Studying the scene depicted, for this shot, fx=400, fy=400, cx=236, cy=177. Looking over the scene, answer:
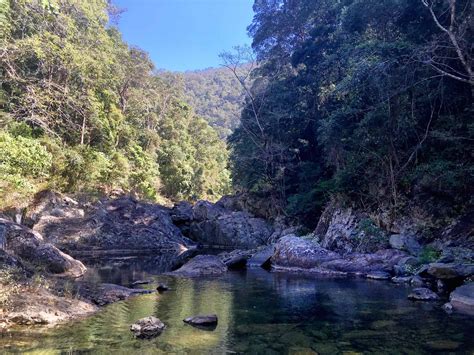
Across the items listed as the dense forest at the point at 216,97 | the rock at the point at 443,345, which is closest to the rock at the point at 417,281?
the rock at the point at 443,345

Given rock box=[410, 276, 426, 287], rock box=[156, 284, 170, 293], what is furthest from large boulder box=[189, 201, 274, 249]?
rock box=[156, 284, 170, 293]

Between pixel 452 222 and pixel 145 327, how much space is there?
43.8 feet

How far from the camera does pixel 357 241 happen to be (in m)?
18.3

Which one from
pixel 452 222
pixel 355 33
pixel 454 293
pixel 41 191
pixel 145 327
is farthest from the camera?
pixel 41 191

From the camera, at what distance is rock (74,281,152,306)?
10148mm

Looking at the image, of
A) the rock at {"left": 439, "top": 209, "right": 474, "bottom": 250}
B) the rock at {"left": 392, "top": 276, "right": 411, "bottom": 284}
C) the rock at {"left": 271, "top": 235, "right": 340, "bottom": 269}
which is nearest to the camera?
the rock at {"left": 392, "top": 276, "right": 411, "bottom": 284}

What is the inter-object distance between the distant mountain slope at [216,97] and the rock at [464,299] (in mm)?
75857

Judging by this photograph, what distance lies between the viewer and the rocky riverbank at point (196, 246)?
9375 mm

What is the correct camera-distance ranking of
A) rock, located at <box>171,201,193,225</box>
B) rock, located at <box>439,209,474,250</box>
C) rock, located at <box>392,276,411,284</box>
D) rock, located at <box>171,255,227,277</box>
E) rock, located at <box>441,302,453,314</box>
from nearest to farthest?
rock, located at <box>441,302,453,314</box>
rock, located at <box>392,276,411,284</box>
rock, located at <box>439,209,474,250</box>
rock, located at <box>171,255,227,277</box>
rock, located at <box>171,201,193,225</box>

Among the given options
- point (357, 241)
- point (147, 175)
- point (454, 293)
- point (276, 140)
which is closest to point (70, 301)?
point (454, 293)

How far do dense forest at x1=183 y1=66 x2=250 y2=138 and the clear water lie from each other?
244ft

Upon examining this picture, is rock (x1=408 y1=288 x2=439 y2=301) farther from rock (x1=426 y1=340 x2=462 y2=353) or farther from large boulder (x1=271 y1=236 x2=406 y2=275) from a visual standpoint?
large boulder (x1=271 y1=236 x2=406 y2=275)

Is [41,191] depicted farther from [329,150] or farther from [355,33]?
[355,33]

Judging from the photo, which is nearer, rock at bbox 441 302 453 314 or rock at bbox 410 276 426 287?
rock at bbox 441 302 453 314
